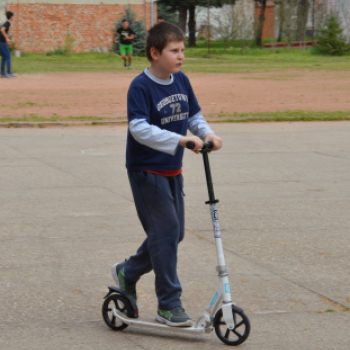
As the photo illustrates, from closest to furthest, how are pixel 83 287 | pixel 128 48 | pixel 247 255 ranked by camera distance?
pixel 83 287 → pixel 247 255 → pixel 128 48

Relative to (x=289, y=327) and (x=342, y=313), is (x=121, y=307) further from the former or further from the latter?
(x=342, y=313)

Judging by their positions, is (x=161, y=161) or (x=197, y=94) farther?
(x=197, y=94)

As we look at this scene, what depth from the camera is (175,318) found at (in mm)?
3518

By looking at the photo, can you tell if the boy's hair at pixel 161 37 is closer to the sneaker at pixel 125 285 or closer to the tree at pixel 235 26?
the sneaker at pixel 125 285

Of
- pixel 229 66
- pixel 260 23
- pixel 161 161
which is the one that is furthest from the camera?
pixel 260 23

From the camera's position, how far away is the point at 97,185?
7.73 metres

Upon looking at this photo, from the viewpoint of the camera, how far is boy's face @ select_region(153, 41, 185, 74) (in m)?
3.48

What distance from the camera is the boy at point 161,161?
3488mm

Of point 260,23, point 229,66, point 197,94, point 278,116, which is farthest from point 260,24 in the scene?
point 278,116

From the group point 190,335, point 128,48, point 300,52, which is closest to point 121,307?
point 190,335

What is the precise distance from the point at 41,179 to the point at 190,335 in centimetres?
480

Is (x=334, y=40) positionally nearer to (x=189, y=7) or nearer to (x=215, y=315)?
(x=189, y=7)

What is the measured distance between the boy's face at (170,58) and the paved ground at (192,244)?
4.85 feet

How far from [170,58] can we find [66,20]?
44.9 metres
